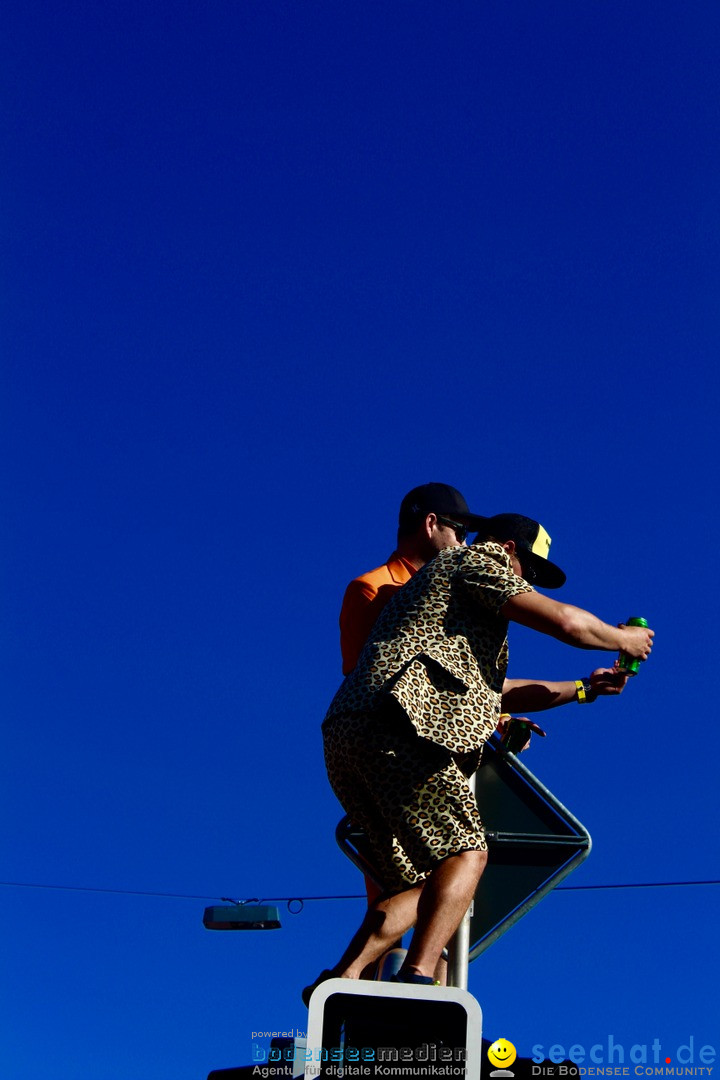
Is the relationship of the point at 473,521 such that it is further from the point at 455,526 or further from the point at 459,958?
the point at 459,958

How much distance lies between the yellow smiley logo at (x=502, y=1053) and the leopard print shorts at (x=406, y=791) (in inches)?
16.9

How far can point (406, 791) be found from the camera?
3.33 metres

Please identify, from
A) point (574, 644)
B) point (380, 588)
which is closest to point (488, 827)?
point (574, 644)

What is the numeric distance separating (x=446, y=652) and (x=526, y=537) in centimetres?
73

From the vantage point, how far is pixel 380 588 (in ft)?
14.3

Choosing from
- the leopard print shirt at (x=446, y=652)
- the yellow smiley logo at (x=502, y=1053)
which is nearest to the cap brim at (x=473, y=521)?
the leopard print shirt at (x=446, y=652)

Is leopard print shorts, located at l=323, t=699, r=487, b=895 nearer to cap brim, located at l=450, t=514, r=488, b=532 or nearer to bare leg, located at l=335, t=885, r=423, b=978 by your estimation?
bare leg, located at l=335, t=885, r=423, b=978

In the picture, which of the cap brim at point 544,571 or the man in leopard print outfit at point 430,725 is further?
the cap brim at point 544,571

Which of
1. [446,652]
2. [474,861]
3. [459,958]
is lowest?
[459,958]

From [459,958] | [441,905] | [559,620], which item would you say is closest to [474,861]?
[441,905]

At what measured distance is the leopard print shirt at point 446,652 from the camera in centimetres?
337

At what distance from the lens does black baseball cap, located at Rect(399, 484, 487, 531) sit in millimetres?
4395

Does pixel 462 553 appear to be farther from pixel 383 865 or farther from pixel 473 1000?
pixel 473 1000

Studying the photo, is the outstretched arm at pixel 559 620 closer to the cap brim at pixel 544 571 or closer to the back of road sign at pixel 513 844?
the back of road sign at pixel 513 844
